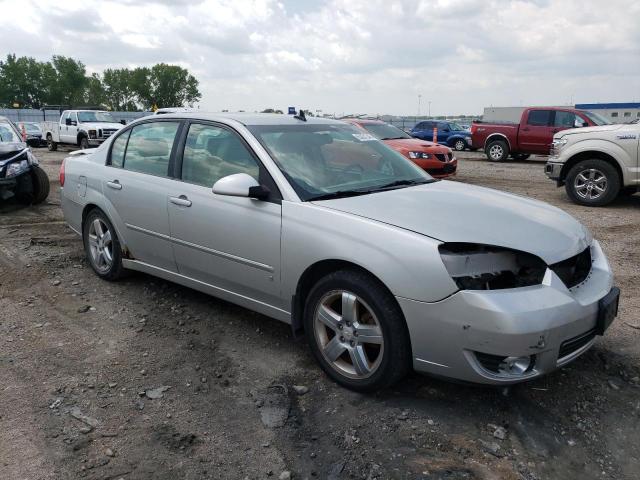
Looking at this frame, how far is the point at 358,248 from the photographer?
303 cm

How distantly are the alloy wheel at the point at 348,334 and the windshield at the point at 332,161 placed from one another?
697 millimetres

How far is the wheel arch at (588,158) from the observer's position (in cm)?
886

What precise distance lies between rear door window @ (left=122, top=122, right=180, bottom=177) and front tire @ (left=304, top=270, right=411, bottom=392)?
1.83 m

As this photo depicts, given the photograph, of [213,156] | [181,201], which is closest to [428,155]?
[213,156]

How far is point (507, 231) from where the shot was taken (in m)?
3.06

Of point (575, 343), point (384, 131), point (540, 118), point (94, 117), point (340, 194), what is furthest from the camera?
point (94, 117)

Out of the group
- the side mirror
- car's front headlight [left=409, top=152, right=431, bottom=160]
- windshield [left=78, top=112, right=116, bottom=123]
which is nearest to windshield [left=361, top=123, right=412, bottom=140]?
car's front headlight [left=409, top=152, right=431, bottom=160]

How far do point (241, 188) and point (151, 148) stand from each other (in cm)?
149

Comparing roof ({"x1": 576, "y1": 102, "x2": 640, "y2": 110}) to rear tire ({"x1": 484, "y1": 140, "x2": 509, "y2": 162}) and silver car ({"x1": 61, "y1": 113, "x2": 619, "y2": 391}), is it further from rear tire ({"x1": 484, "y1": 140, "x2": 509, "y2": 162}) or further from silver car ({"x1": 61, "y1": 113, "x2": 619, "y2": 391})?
silver car ({"x1": 61, "y1": 113, "x2": 619, "y2": 391})

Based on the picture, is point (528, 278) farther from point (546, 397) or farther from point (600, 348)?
point (600, 348)

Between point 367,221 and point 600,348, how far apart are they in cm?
195

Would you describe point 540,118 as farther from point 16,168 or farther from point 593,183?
point 16,168

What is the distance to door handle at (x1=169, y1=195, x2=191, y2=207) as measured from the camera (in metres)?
4.02

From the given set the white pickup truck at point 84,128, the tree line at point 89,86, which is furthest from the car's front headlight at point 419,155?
the tree line at point 89,86
